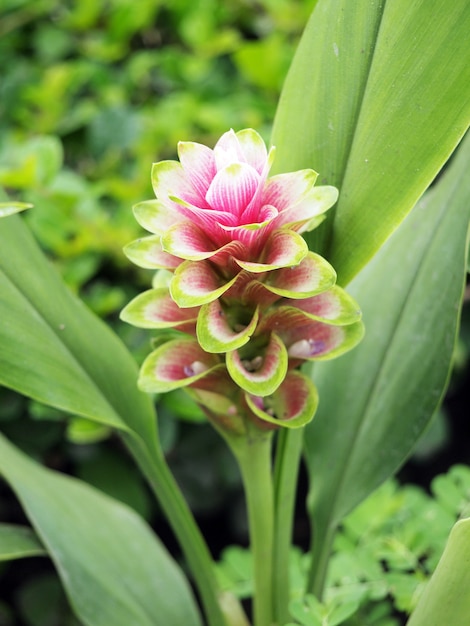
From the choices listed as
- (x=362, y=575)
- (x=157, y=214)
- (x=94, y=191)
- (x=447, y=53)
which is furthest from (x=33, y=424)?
(x=447, y=53)

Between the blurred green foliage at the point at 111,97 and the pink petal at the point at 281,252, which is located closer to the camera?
the pink petal at the point at 281,252

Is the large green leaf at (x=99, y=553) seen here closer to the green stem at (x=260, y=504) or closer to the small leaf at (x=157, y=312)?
the green stem at (x=260, y=504)

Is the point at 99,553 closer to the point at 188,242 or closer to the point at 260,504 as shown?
the point at 260,504

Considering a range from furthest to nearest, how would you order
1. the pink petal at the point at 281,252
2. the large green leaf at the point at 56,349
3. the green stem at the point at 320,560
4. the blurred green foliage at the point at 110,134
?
the blurred green foliage at the point at 110,134
the green stem at the point at 320,560
the large green leaf at the point at 56,349
the pink petal at the point at 281,252

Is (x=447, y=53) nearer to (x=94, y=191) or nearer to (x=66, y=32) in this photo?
(x=94, y=191)

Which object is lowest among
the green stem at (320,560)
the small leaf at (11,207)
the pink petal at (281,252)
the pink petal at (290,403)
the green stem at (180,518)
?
the green stem at (320,560)

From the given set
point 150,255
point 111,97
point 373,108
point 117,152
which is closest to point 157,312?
point 150,255

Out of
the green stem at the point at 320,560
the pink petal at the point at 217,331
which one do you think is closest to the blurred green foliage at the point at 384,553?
the green stem at the point at 320,560
